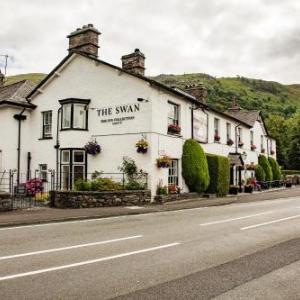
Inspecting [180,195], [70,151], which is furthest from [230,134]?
[70,151]

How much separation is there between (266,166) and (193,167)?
2015cm

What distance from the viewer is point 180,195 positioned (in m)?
24.5

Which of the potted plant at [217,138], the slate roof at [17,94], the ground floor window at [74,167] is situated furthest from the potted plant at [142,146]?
the potted plant at [217,138]

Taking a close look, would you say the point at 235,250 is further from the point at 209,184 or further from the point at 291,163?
the point at 291,163

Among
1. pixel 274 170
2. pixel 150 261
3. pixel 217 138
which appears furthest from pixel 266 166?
pixel 150 261

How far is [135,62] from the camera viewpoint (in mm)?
26109

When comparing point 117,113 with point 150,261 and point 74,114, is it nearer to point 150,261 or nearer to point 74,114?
point 74,114

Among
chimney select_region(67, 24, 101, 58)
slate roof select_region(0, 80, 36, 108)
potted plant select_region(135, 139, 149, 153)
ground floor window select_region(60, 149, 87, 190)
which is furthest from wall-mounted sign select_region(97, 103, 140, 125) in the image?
slate roof select_region(0, 80, 36, 108)

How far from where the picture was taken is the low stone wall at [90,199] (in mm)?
19812

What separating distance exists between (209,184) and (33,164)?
12.2m

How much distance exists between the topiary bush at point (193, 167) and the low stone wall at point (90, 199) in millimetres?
5569

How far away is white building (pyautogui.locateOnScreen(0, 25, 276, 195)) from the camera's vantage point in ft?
77.5

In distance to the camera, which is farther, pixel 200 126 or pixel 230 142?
pixel 230 142

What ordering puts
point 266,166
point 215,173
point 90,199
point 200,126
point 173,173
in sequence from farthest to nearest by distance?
point 266,166 < point 200,126 < point 215,173 < point 173,173 < point 90,199
